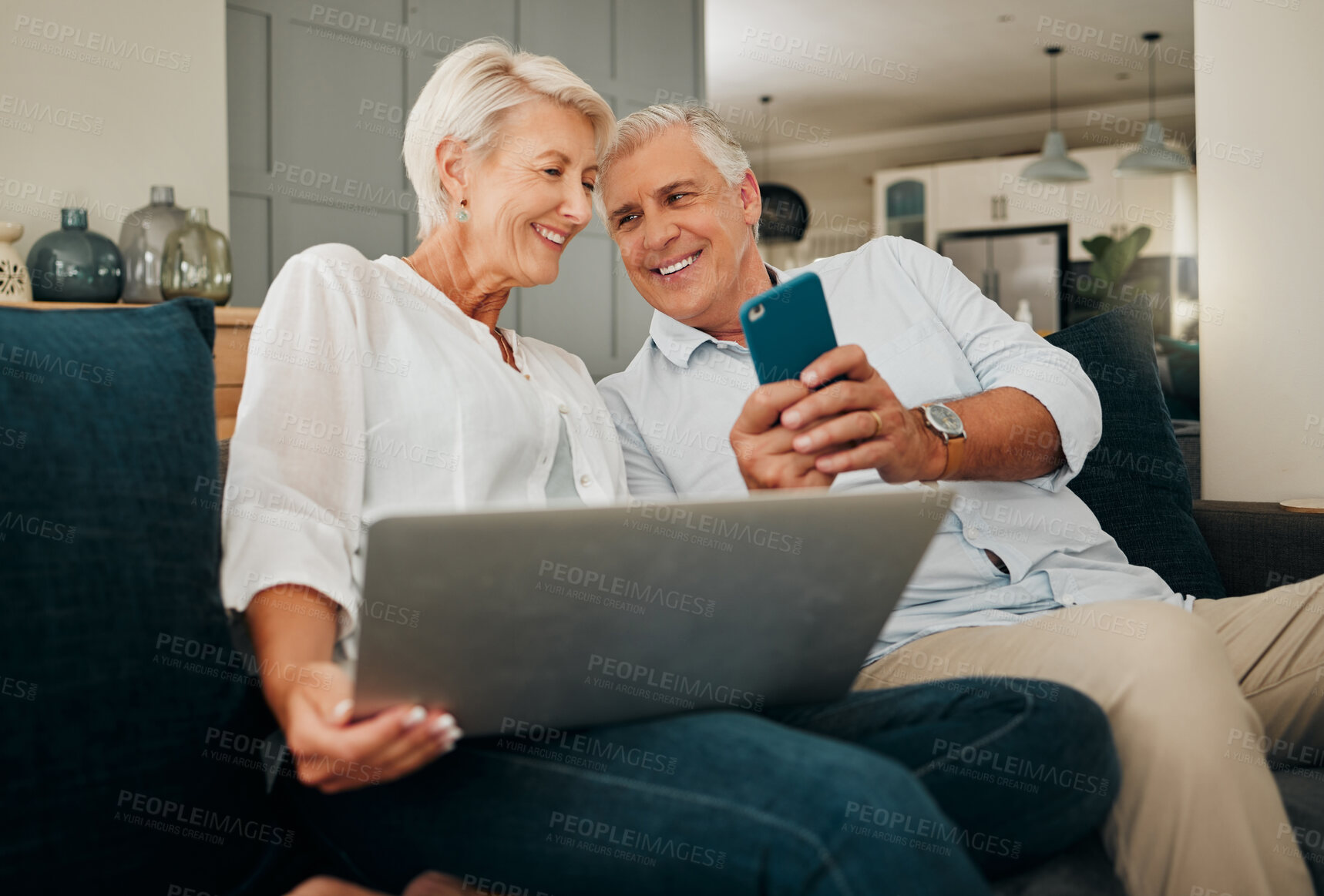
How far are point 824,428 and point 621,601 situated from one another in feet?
1.44

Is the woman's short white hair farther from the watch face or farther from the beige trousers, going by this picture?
the beige trousers

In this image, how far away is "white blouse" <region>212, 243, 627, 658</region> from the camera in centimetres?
88

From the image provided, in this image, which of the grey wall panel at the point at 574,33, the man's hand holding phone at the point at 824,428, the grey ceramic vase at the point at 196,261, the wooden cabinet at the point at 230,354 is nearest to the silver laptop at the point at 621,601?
the man's hand holding phone at the point at 824,428

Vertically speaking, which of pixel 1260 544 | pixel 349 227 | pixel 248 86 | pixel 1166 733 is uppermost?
pixel 248 86

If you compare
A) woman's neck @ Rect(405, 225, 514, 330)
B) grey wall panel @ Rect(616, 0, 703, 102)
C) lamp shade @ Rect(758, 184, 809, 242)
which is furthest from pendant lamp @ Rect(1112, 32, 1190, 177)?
woman's neck @ Rect(405, 225, 514, 330)

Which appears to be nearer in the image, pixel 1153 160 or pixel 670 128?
pixel 670 128

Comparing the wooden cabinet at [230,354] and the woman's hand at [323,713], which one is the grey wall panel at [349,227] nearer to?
the wooden cabinet at [230,354]

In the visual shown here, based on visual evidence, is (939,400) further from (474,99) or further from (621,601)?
(621,601)

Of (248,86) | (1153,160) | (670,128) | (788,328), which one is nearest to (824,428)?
(788,328)

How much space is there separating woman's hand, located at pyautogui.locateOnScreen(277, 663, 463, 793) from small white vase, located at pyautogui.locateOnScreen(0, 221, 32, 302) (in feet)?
6.45

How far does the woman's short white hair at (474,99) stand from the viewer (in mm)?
1244

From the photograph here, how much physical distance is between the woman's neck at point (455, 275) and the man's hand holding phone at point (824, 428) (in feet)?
1.30

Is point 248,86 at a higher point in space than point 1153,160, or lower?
lower

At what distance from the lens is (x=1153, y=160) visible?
5379mm
